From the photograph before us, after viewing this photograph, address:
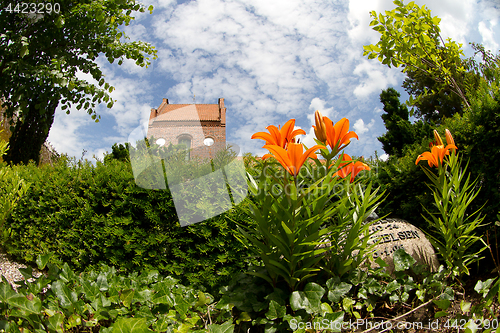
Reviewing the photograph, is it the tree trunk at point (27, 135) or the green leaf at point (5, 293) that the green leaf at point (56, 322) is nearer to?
the green leaf at point (5, 293)

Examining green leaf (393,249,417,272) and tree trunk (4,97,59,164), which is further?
tree trunk (4,97,59,164)

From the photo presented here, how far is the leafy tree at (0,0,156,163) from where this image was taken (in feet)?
18.2

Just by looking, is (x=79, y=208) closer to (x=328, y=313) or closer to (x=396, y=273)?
(x=328, y=313)

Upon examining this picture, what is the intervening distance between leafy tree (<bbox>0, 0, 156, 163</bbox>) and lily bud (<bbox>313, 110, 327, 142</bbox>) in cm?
553

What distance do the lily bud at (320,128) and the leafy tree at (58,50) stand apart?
18.1 feet

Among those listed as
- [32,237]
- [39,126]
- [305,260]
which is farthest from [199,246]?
[39,126]

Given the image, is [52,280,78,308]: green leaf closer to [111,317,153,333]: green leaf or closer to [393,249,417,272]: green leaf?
[111,317,153,333]: green leaf

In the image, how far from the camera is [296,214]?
61.1 inches

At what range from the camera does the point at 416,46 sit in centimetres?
380

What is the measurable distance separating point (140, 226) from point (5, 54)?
18.8 feet

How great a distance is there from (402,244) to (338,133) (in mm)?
1476

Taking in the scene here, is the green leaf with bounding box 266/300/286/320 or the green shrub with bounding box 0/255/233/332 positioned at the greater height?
the green shrub with bounding box 0/255/233/332

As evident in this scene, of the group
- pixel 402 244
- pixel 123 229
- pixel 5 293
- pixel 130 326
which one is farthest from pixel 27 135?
pixel 402 244

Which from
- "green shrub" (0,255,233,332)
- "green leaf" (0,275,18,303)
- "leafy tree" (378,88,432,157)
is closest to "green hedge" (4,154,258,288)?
"green shrub" (0,255,233,332)
